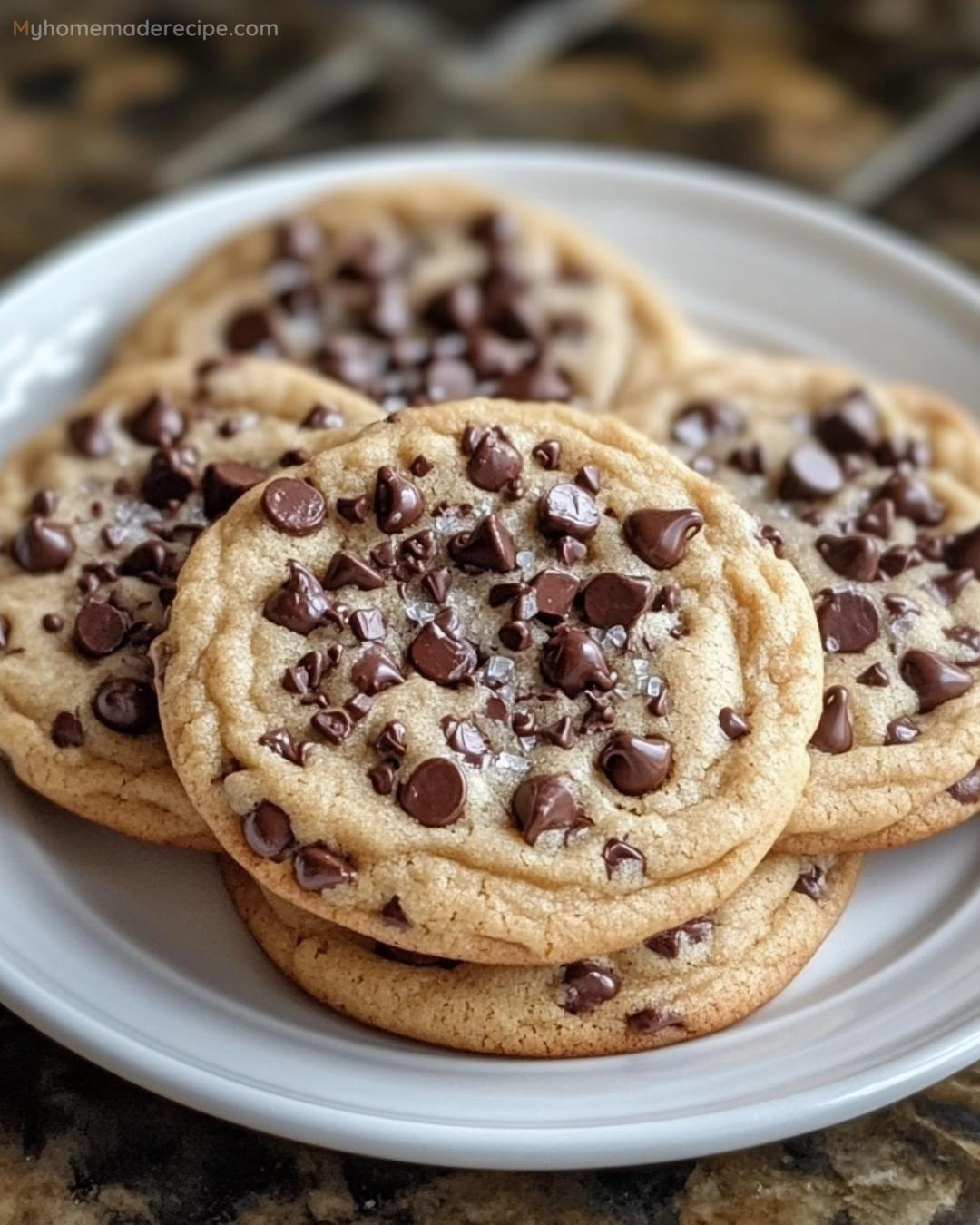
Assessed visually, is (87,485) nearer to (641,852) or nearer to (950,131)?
(641,852)

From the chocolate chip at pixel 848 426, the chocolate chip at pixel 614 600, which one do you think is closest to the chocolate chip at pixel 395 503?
the chocolate chip at pixel 614 600

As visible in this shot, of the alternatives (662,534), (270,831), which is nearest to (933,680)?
(662,534)

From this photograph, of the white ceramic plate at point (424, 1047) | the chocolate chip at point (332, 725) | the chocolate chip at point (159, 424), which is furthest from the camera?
the chocolate chip at point (159, 424)

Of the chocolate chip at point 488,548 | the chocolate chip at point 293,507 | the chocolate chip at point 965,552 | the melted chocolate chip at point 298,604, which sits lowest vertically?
the melted chocolate chip at point 298,604

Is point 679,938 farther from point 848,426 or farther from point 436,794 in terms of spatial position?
point 848,426

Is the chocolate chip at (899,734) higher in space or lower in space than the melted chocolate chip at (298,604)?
higher

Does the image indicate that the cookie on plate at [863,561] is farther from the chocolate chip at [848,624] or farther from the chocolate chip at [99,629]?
the chocolate chip at [99,629]
